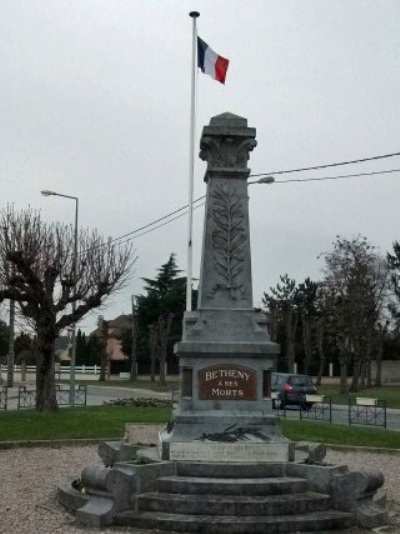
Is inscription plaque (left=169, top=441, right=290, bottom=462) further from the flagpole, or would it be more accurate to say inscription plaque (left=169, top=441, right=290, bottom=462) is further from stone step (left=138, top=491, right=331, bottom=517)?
the flagpole

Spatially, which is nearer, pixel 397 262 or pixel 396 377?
pixel 397 262

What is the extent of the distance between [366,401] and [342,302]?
21973mm

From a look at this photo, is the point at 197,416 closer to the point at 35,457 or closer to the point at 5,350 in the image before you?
the point at 35,457

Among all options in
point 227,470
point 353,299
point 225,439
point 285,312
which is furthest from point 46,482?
point 285,312

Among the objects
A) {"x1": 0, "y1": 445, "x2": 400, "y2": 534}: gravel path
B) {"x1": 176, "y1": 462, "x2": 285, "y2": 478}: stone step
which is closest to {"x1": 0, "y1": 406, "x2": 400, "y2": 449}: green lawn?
{"x1": 0, "y1": 445, "x2": 400, "y2": 534}: gravel path

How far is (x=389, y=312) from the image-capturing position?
57312 millimetres

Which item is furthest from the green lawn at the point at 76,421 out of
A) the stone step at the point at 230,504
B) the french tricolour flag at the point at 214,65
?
the stone step at the point at 230,504

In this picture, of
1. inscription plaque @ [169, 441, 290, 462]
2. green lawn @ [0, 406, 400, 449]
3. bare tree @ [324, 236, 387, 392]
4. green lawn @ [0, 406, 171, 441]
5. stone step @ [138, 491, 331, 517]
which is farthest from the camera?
bare tree @ [324, 236, 387, 392]

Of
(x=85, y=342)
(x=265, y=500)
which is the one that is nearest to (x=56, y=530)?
(x=265, y=500)

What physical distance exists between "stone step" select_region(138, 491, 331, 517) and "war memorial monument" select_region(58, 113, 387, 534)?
0.01 m

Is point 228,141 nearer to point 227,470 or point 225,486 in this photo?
point 227,470

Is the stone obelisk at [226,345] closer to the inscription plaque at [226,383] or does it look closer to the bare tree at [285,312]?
the inscription plaque at [226,383]

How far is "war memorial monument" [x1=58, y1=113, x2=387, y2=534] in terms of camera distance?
341 inches

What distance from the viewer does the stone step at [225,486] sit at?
8.98 meters
